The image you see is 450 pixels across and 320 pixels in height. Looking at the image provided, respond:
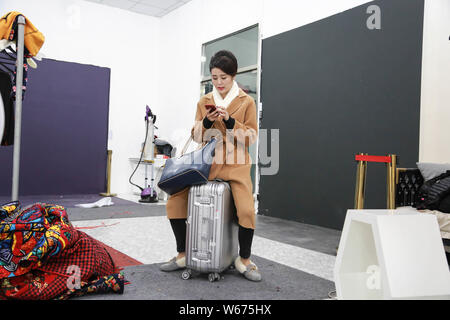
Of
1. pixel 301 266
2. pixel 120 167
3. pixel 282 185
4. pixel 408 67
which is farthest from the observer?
pixel 120 167

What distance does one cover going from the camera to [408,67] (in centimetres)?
323

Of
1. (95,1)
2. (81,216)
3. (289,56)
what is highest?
(95,1)

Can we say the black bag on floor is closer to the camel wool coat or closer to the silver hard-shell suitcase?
the camel wool coat

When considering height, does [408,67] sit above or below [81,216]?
above

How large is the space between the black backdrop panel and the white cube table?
81.2 inches

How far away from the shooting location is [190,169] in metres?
1.99

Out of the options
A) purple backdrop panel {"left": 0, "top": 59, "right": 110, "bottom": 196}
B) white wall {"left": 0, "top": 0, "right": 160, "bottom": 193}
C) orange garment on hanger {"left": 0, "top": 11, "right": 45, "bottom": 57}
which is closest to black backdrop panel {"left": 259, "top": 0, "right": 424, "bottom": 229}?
orange garment on hanger {"left": 0, "top": 11, "right": 45, "bottom": 57}

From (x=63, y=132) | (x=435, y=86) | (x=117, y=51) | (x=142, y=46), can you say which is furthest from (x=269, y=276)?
(x=142, y=46)

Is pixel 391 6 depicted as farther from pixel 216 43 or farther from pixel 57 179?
pixel 57 179

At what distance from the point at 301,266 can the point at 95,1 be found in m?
5.87

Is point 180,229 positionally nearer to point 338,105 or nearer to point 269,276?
point 269,276

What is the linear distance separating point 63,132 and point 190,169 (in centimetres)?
495

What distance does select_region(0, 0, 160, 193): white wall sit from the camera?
6.17 meters
